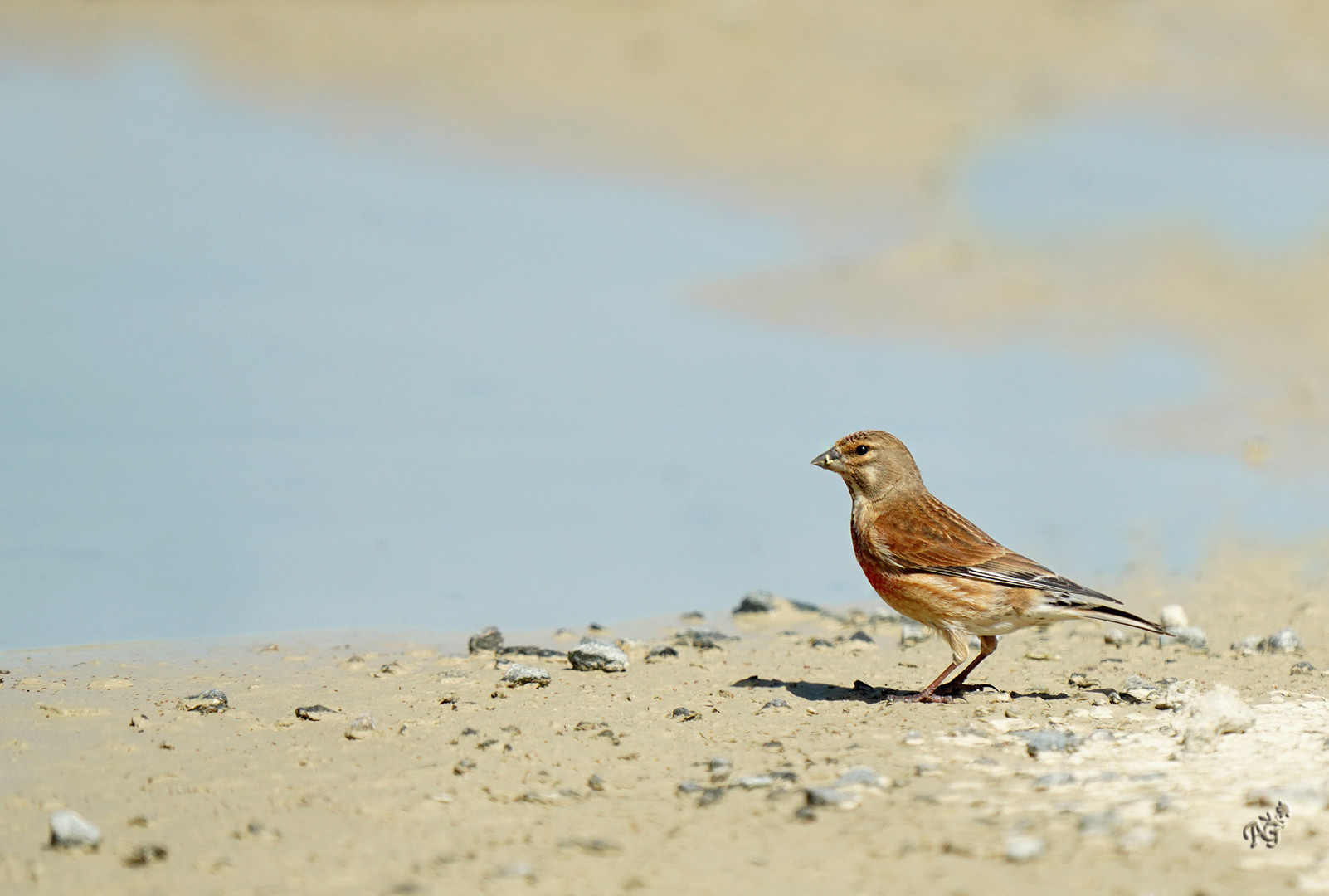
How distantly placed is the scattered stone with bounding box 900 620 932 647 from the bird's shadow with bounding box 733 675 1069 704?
4.55ft

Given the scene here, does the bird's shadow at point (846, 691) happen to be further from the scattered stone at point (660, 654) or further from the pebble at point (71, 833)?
the pebble at point (71, 833)

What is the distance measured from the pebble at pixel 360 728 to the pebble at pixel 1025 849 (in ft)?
10.1

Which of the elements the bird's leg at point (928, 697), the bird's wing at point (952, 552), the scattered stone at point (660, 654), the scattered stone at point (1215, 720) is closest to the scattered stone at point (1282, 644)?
the bird's wing at point (952, 552)

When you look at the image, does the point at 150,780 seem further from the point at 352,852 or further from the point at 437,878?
the point at 437,878

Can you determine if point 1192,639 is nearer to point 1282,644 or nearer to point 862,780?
point 1282,644

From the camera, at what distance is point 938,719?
6473 millimetres

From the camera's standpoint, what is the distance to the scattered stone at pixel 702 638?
8.82 meters

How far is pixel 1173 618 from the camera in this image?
9.49 metres

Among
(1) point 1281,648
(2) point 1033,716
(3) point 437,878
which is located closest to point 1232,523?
(1) point 1281,648

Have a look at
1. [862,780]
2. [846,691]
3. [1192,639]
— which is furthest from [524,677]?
[1192,639]

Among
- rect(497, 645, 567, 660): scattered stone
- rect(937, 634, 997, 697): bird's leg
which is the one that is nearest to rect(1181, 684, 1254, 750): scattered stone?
rect(937, 634, 997, 697): bird's leg

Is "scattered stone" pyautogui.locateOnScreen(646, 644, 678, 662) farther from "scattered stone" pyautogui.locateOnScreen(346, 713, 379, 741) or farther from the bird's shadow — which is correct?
"scattered stone" pyautogui.locateOnScreen(346, 713, 379, 741)

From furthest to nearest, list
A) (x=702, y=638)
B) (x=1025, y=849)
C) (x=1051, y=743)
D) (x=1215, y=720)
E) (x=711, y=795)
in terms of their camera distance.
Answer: (x=702, y=638), (x=1051, y=743), (x=1215, y=720), (x=711, y=795), (x=1025, y=849)

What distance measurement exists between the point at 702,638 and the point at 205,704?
333 centimetres
